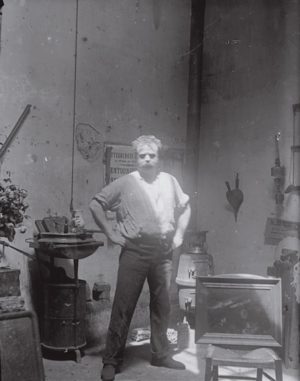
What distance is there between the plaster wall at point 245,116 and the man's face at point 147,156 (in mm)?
1473

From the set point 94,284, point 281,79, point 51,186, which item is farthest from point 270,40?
point 94,284

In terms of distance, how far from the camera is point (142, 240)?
160 inches

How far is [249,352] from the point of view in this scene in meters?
3.06

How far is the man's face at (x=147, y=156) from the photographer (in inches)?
162

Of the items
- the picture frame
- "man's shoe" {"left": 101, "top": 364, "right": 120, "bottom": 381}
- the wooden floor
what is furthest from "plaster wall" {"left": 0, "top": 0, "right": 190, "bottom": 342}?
the picture frame

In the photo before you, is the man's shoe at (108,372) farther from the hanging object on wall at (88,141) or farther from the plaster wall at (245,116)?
the hanging object on wall at (88,141)

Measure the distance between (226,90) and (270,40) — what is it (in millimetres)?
719

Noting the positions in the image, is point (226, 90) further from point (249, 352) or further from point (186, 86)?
point (249, 352)

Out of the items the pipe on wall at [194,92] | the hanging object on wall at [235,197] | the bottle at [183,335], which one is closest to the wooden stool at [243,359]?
the bottle at [183,335]

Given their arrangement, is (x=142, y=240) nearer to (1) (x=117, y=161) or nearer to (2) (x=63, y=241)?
(2) (x=63, y=241)

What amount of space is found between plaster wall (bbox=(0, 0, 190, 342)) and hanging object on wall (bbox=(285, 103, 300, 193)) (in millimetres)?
1398

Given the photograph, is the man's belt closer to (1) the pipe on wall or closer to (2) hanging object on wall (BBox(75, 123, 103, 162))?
(2) hanging object on wall (BBox(75, 123, 103, 162))

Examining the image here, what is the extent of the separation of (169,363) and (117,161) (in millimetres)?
2115

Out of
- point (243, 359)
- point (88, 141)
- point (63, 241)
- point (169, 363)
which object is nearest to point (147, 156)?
point (63, 241)
